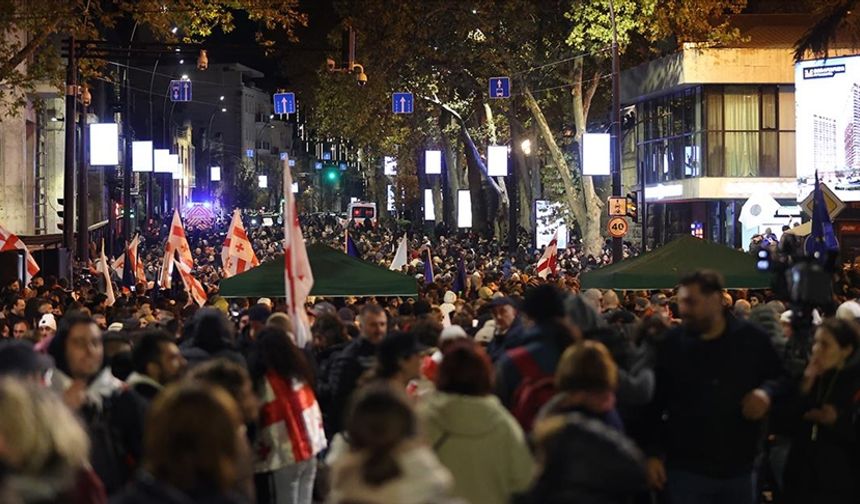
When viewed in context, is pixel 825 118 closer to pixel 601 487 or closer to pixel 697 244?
pixel 697 244

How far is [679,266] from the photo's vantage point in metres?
18.7

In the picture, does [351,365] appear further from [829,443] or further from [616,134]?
[616,134]

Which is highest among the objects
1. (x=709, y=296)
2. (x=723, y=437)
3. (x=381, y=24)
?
(x=381, y=24)

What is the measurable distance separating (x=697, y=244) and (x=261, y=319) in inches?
258

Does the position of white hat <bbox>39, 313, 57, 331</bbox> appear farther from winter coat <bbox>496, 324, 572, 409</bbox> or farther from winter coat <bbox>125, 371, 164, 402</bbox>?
winter coat <bbox>496, 324, 572, 409</bbox>


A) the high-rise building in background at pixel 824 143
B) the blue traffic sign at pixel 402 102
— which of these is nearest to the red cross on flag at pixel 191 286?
the high-rise building in background at pixel 824 143

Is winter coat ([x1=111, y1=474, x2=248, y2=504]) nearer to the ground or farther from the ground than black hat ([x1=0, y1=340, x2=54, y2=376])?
nearer to the ground

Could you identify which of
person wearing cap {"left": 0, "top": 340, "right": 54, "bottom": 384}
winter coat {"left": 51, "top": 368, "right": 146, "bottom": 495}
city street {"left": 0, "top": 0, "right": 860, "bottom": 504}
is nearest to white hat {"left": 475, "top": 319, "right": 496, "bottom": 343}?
city street {"left": 0, "top": 0, "right": 860, "bottom": 504}

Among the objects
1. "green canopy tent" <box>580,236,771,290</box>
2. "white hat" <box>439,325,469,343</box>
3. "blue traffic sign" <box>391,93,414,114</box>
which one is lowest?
"white hat" <box>439,325,469,343</box>

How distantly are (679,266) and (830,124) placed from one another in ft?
77.3

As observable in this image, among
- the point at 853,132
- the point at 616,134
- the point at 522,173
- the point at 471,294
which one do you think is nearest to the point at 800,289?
the point at 471,294

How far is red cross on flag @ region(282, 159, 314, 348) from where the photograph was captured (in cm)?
1110

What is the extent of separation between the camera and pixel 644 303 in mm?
17672

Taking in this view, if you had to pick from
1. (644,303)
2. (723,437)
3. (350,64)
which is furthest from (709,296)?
(350,64)
